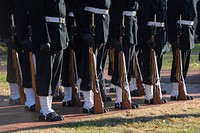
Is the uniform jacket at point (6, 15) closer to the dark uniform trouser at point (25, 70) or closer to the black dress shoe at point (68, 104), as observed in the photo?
the dark uniform trouser at point (25, 70)

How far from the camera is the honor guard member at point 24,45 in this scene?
8.15 metres

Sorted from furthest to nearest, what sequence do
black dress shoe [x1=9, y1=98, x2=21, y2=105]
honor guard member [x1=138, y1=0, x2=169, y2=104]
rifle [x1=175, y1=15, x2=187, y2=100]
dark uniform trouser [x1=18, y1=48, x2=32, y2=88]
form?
rifle [x1=175, y1=15, x2=187, y2=100], black dress shoe [x1=9, y1=98, x2=21, y2=105], honor guard member [x1=138, y1=0, x2=169, y2=104], dark uniform trouser [x1=18, y1=48, x2=32, y2=88]

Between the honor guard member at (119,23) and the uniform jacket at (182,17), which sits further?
the uniform jacket at (182,17)

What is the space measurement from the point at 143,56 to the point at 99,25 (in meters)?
1.39

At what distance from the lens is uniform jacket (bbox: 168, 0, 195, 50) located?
911 cm

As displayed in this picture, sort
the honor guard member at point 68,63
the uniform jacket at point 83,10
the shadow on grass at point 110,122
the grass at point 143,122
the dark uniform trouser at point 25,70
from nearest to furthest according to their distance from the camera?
1. the grass at point 143,122
2. the shadow on grass at point 110,122
3. the uniform jacket at point 83,10
4. the dark uniform trouser at point 25,70
5. the honor guard member at point 68,63

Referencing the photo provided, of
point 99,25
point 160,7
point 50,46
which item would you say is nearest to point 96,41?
point 99,25

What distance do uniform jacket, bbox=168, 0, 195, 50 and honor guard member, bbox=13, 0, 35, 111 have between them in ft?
8.42

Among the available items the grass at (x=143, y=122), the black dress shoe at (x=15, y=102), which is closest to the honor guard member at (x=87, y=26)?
the grass at (x=143, y=122)

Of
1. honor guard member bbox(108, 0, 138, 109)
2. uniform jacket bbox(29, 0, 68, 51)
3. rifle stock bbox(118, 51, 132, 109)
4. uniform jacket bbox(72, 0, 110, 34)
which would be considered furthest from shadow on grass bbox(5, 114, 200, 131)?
uniform jacket bbox(72, 0, 110, 34)

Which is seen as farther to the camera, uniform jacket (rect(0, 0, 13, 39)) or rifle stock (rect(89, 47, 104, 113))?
uniform jacket (rect(0, 0, 13, 39))

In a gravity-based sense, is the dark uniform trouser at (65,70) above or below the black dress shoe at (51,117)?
above

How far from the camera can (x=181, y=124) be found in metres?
7.47

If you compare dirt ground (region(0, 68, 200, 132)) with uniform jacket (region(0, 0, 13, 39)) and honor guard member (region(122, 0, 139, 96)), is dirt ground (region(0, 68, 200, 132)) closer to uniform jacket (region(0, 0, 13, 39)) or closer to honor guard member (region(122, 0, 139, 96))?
honor guard member (region(122, 0, 139, 96))
